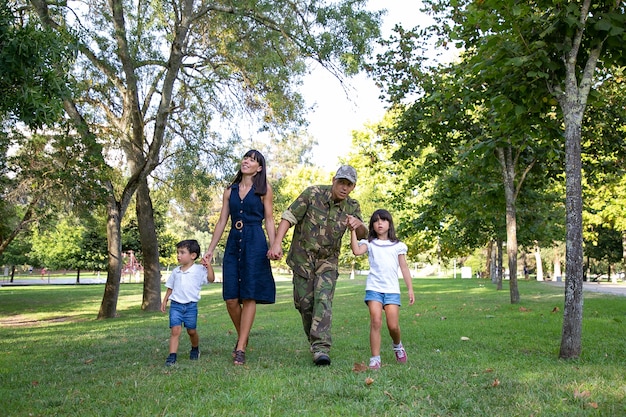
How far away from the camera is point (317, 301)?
645cm

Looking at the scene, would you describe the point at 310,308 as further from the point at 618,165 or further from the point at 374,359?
the point at 618,165

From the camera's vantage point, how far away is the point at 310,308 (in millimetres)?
6590

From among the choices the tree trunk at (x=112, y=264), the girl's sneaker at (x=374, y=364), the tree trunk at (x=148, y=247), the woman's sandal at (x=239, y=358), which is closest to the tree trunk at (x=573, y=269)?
the girl's sneaker at (x=374, y=364)

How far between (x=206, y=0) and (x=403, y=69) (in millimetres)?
5789

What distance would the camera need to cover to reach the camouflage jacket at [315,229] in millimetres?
6574

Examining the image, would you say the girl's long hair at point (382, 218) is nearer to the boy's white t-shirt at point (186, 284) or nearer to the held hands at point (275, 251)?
the held hands at point (275, 251)

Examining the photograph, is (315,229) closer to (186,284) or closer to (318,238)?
(318,238)

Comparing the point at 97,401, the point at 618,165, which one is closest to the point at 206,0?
the point at 618,165

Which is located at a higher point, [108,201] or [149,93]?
[149,93]

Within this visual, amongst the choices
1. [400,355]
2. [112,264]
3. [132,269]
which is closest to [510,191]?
[400,355]

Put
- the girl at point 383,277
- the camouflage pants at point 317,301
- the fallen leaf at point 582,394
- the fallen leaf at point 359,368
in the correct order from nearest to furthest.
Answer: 1. the fallen leaf at point 582,394
2. the fallen leaf at point 359,368
3. the girl at point 383,277
4. the camouflage pants at point 317,301

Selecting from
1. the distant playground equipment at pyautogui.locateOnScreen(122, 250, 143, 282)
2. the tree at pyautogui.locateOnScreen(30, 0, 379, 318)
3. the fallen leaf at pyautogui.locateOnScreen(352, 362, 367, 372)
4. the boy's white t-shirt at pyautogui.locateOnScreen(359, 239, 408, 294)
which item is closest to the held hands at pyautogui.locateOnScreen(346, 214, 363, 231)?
the boy's white t-shirt at pyautogui.locateOnScreen(359, 239, 408, 294)

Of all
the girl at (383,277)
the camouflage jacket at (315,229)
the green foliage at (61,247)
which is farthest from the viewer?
the green foliage at (61,247)

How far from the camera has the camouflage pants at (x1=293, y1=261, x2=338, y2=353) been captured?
249 inches
